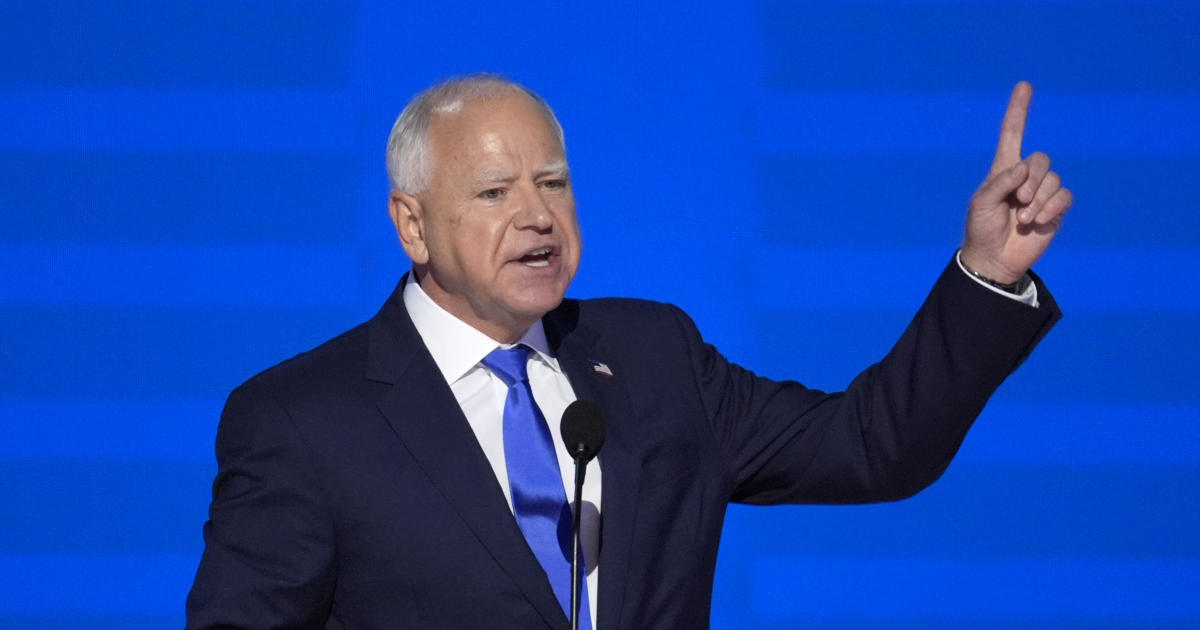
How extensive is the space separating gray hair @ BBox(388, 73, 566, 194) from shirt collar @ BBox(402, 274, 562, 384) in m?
0.15

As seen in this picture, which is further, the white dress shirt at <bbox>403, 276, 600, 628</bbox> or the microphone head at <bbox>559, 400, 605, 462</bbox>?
the white dress shirt at <bbox>403, 276, 600, 628</bbox>

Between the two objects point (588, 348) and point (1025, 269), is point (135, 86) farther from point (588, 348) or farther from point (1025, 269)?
point (1025, 269)

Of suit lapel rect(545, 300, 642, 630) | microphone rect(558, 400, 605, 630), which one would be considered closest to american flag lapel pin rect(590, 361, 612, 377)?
suit lapel rect(545, 300, 642, 630)

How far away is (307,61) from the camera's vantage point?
2838 mm

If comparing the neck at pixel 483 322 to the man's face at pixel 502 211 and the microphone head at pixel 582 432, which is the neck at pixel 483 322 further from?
the microphone head at pixel 582 432

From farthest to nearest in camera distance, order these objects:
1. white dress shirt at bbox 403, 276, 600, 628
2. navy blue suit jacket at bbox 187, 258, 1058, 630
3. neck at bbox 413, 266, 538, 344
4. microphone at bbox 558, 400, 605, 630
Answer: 1. neck at bbox 413, 266, 538, 344
2. white dress shirt at bbox 403, 276, 600, 628
3. navy blue suit jacket at bbox 187, 258, 1058, 630
4. microphone at bbox 558, 400, 605, 630

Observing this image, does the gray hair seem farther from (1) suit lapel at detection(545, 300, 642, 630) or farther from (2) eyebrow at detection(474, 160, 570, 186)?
(1) suit lapel at detection(545, 300, 642, 630)

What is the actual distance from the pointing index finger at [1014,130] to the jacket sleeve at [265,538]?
0.85 metres

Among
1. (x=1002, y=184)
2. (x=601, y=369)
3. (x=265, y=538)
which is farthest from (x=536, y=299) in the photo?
(x=1002, y=184)

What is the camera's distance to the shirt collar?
1.83m

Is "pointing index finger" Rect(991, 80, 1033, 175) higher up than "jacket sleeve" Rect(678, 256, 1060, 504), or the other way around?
"pointing index finger" Rect(991, 80, 1033, 175)

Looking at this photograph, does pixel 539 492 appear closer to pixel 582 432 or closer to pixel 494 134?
pixel 582 432

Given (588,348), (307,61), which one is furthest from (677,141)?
(588,348)

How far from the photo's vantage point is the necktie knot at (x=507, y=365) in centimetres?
184
